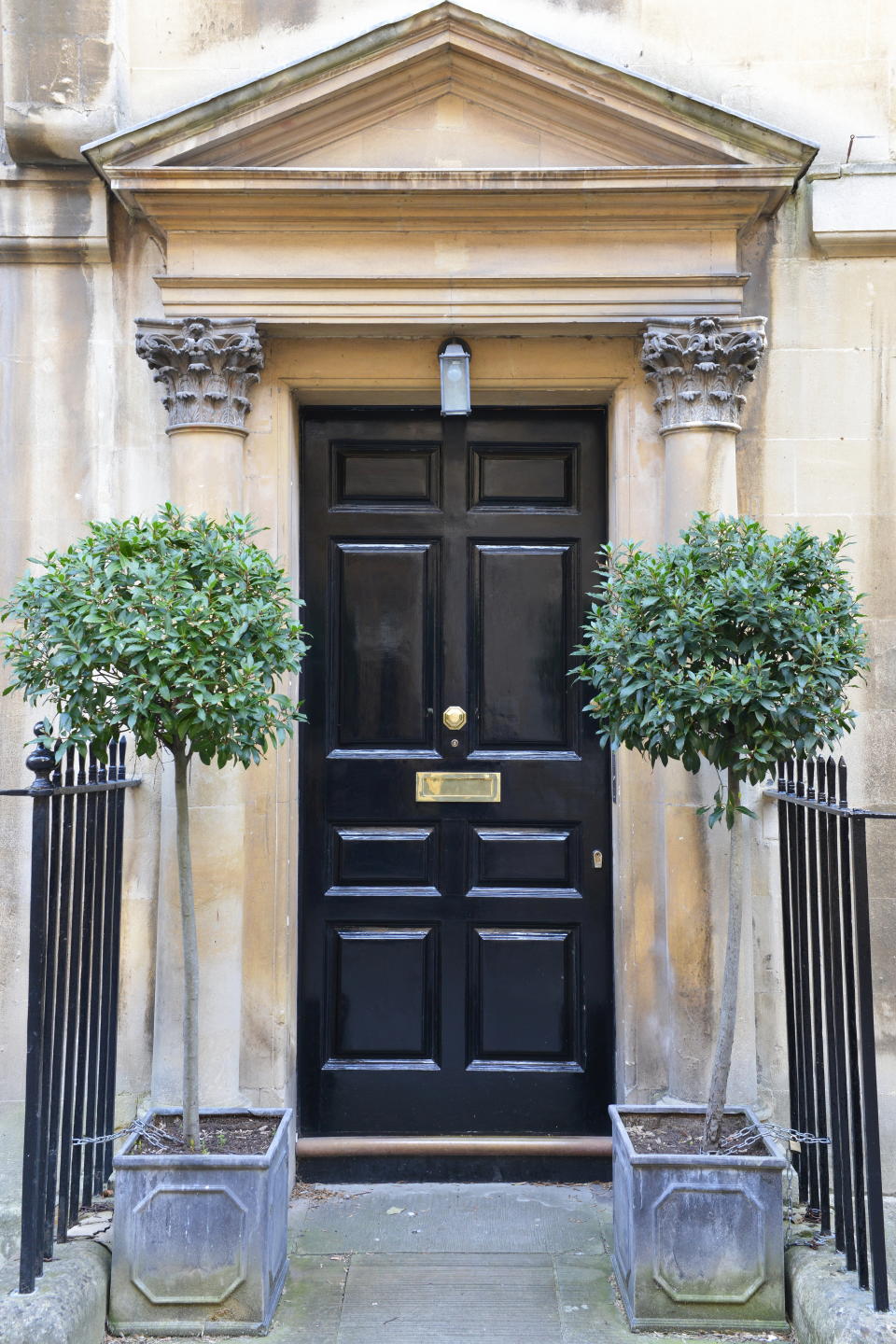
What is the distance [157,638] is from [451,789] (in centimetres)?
194

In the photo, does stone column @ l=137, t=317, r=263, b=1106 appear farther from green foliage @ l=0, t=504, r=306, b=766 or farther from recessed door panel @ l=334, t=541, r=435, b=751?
green foliage @ l=0, t=504, r=306, b=766

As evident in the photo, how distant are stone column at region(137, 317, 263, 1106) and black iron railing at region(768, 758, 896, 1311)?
2198 millimetres

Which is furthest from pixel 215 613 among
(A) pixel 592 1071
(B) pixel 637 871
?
(A) pixel 592 1071

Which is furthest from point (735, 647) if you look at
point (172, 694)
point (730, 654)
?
point (172, 694)

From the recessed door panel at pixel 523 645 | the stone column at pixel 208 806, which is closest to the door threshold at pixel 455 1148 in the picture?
the stone column at pixel 208 806

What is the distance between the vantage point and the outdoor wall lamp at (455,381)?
4.75 metres

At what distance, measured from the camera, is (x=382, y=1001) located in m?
5.05

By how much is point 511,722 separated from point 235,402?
6.03ft

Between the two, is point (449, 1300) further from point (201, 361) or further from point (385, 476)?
point (201, 361)

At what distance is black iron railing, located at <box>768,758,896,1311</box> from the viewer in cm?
336

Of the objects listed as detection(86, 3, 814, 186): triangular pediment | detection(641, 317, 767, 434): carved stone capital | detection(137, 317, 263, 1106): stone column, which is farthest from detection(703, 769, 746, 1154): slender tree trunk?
detection(86, 3, 814, 186): triangular pediment

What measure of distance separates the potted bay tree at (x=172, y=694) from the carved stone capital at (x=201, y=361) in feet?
3.82

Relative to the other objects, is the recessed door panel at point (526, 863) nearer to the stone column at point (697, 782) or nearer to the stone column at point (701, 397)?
the stone column at point (697, 782)

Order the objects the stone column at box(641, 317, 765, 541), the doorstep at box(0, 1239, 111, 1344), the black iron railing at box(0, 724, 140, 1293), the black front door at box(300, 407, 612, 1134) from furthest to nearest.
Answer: the black front door at box(300, 407, 612, 1134) → the stone column at box(641, 317, 765, 541) → the black iron railing at box(0, 724, 140, 1293) → the doorstep at box(0, 1239, 111, 1344)
